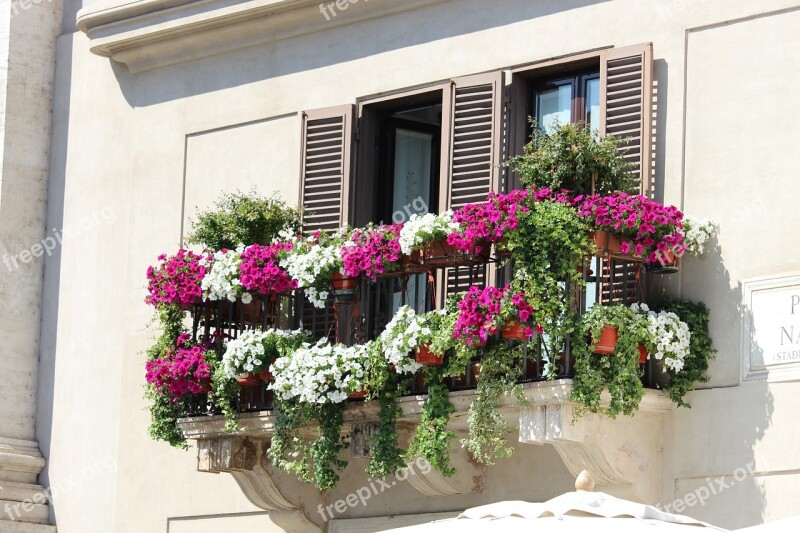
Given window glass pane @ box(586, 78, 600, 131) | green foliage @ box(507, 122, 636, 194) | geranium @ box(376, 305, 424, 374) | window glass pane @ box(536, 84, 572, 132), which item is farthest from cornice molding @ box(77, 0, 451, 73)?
geranium @ box(376, 305, 424, 374)

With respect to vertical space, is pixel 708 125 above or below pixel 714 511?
above

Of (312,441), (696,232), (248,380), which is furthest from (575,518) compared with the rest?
(248,380)

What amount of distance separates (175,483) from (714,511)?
4.66 m

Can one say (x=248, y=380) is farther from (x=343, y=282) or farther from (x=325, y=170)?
(x=325, y=170)

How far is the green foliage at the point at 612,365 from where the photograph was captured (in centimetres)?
1084

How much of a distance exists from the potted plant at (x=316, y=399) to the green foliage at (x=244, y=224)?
1231 millimetres

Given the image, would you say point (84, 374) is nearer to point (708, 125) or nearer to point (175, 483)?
point (175, 483)

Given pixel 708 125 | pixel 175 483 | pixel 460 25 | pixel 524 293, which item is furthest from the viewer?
pixel 175 483

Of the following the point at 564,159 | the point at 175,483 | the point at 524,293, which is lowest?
the point at 175,483

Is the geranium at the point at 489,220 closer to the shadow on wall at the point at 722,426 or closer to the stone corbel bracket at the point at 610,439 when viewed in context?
the stone corbel bracket at the point at 610,439

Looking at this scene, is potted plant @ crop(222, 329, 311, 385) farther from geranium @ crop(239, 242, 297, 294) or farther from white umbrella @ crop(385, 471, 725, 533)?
white umbrella @ crop(385, 471, 725, 533)

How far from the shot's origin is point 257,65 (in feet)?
46.9

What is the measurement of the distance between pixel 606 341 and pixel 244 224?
3251mm

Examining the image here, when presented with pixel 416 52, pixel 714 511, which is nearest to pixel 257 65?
pixel 416 52
